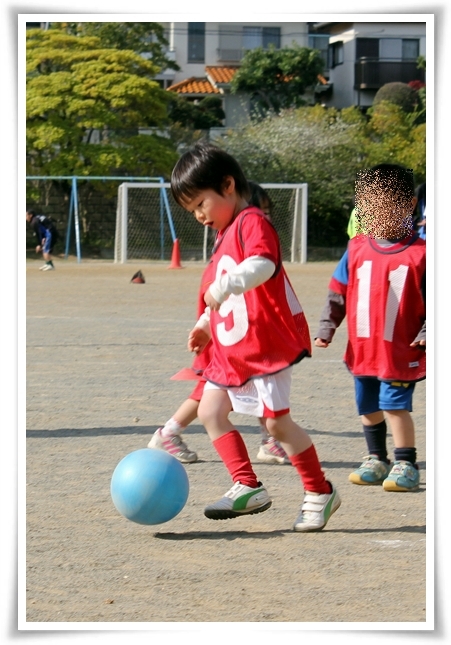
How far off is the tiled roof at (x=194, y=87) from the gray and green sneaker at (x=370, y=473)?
4052cm

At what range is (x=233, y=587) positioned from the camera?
3.87m

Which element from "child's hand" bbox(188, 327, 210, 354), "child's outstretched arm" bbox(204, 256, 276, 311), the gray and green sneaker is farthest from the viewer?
the gray and green sneaker

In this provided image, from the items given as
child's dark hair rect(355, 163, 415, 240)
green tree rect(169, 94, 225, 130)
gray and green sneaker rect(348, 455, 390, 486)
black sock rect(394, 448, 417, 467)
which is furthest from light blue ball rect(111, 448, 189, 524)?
green tree rect(169, 94, 225, 130)

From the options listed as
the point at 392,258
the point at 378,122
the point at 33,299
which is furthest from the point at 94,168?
the point at 392,258

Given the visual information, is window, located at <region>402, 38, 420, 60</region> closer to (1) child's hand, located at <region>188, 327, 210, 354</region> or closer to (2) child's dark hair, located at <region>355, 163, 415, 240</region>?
(2) child's dark hair, located at <region>355, 163, 415, 240</region>

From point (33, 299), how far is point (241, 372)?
42.7ft

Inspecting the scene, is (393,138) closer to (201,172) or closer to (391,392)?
(391,392)

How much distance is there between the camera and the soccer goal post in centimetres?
3106

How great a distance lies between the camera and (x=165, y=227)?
32500 millimetres

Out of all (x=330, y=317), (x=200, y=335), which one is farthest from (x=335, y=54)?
(x=200, y=335)

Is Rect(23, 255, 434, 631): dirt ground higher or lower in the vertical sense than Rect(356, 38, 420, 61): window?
lower

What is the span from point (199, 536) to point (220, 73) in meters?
43.7

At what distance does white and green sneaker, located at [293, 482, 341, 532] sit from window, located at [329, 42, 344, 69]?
4435 cm

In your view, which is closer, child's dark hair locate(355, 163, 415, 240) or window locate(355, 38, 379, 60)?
child's dark hair locate(355, 163, 415, 240)
